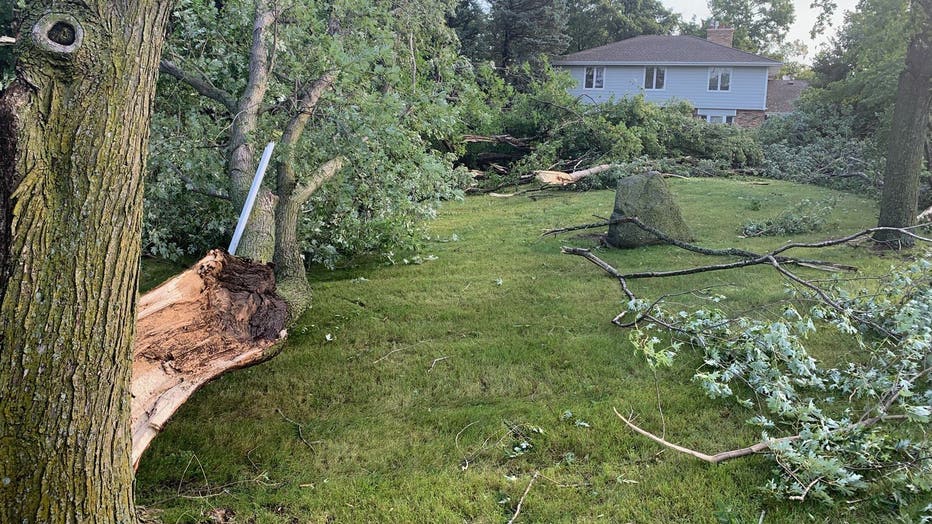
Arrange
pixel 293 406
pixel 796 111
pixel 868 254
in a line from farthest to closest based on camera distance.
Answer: pixel 796 111
pixel 868 254
pixel 293 406

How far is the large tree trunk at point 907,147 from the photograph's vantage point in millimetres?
6805

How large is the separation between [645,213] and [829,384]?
3698 mm

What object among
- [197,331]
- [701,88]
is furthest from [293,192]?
[701,88]

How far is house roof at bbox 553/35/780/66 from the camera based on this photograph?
26422mm

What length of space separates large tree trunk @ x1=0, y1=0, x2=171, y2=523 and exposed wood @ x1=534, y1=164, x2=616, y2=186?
10407mm

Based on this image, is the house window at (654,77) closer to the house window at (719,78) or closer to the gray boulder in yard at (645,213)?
the house window at (719,78)

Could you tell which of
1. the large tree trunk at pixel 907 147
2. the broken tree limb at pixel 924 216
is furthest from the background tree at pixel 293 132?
the broken tree limb at pixel 924 216

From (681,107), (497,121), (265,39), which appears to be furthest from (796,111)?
(265,39)

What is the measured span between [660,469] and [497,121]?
12.4 metres

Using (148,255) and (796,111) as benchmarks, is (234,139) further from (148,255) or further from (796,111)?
(796,111)

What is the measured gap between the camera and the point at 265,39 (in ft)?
18.4

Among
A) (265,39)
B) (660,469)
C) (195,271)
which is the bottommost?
(660,469)

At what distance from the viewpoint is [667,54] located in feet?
91.1

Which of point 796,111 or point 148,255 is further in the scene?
point 796,111
